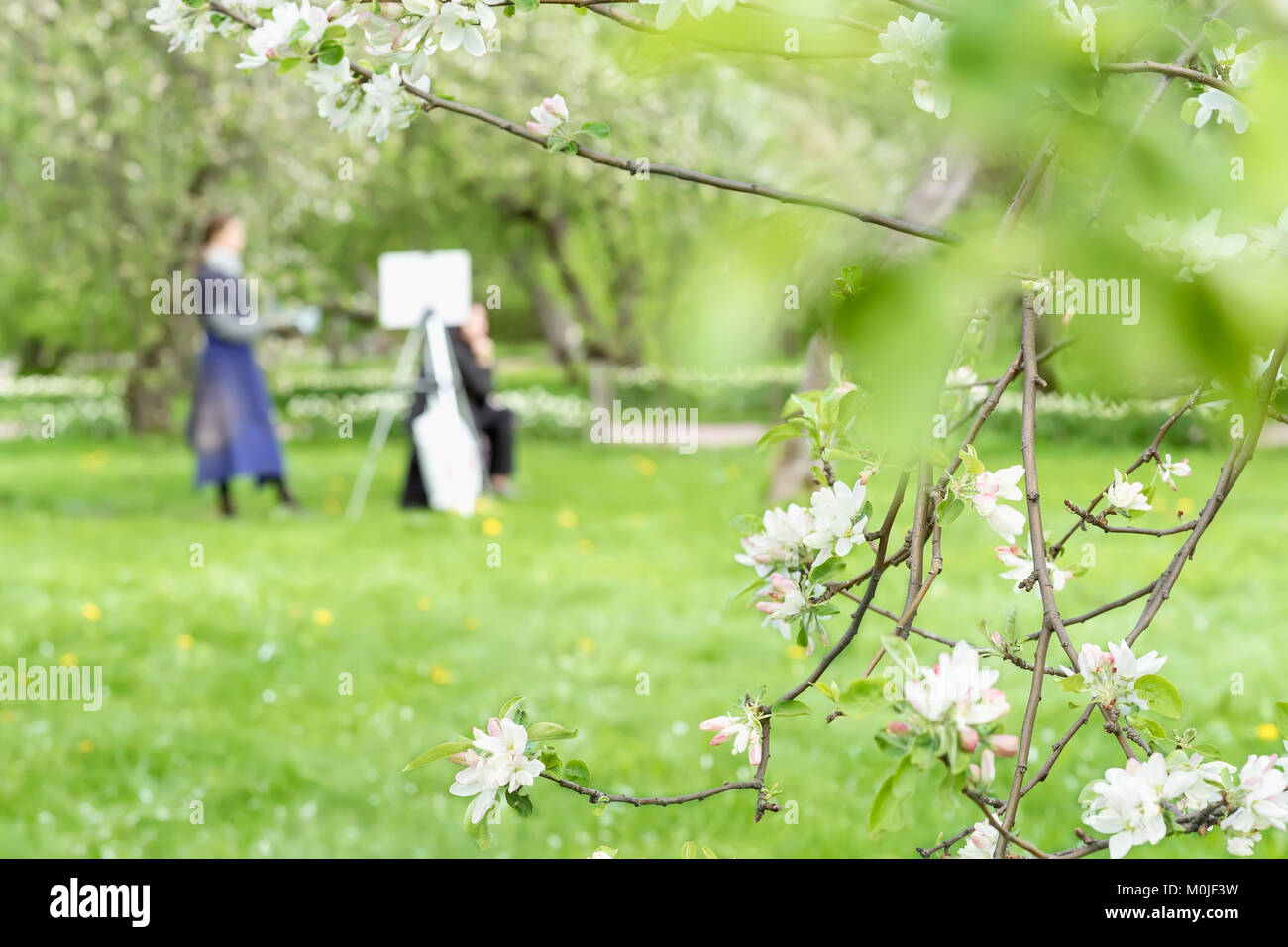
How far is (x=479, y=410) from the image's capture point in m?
10.2

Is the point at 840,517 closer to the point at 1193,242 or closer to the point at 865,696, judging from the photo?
the point at 865,696

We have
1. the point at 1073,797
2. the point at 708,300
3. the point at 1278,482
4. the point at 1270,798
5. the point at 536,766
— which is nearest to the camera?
the point at 708,300

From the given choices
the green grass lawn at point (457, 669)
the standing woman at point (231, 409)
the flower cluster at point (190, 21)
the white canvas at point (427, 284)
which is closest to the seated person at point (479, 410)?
the white canvas at point (427, 284)

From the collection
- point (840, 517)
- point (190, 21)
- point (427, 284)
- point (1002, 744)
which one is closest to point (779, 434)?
point (840, 517)

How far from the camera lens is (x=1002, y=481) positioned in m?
1.08

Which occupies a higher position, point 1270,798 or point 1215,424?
point 1215,424

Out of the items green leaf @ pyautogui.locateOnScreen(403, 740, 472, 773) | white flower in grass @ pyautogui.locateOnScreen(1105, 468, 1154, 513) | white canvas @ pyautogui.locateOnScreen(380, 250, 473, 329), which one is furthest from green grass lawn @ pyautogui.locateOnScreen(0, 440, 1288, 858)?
white canvas @ pyautogui.locateOnScreen(380, 250, 473, 329)

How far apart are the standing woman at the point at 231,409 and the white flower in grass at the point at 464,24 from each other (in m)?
8.01

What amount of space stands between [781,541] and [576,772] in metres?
0.31

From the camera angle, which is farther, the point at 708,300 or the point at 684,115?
the point at 684,115

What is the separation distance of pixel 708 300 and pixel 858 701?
0.29 m

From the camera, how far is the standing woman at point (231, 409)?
28.9 feet
